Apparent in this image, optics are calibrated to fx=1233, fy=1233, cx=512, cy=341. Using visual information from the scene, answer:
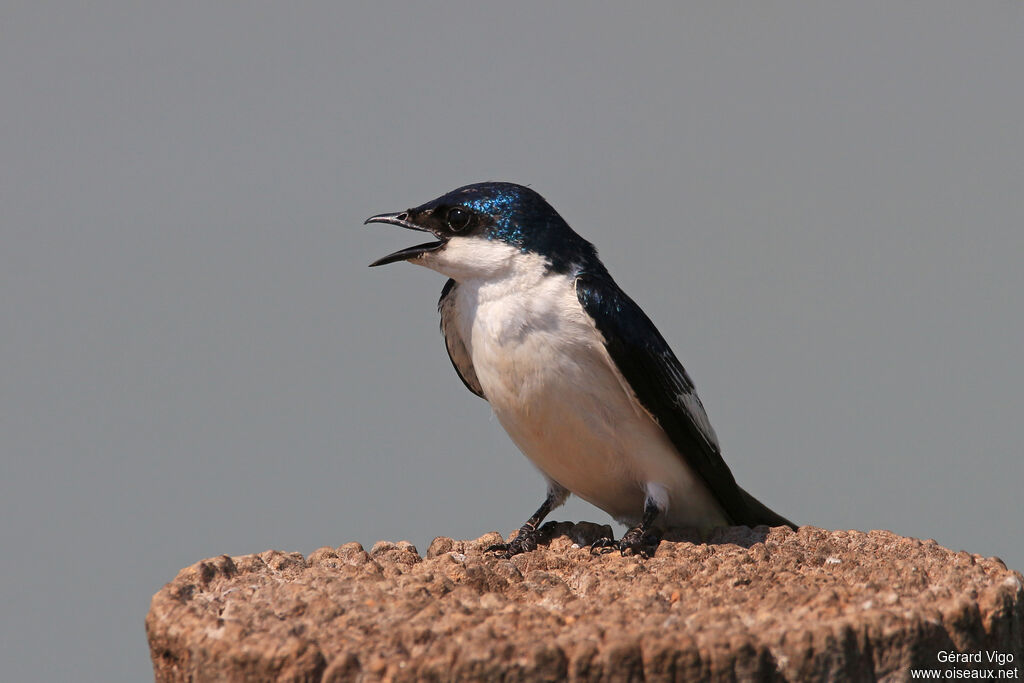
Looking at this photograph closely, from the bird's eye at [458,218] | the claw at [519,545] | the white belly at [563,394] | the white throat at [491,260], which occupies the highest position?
the bird's eye at [458,218]

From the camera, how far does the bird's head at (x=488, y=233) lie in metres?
6.01

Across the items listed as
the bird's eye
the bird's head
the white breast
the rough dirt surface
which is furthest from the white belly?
the rough dirt surface

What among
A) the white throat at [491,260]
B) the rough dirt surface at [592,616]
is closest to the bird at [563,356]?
the white throat at [491,260]

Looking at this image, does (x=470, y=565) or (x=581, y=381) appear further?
(x=581, y=381)

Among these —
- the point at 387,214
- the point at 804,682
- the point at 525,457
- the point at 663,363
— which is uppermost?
the point at 387,214

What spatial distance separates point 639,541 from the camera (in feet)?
19.3

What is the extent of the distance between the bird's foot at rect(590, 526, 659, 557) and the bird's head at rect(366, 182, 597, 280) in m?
1.33

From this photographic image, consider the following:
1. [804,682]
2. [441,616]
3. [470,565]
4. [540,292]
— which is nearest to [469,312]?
[540,292]

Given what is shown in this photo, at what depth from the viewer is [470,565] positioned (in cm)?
533

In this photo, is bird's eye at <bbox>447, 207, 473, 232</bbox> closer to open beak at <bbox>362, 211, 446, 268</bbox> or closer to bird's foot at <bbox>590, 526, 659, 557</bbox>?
open beak at <bbox>362, 211, 446, 268</bbox>

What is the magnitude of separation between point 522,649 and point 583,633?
0.25 meters

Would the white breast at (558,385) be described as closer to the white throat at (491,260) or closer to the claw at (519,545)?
the white throat at (491,260)

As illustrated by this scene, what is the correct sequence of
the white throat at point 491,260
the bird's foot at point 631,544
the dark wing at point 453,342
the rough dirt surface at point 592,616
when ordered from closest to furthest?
the rough dirt surface at point 592,616 → the bird's foot at point 631,544 → the white throat at point 491,260 → the dark wing at point 453,342

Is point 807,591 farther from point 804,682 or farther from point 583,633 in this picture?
point 583,633
